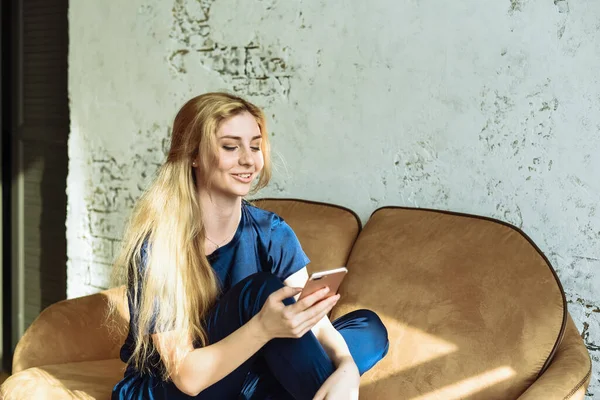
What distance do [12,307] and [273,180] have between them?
1959mm

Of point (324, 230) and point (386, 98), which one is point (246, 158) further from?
point (386, 98)

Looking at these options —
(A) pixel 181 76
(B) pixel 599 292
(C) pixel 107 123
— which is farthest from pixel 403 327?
(C) pixel 107 123

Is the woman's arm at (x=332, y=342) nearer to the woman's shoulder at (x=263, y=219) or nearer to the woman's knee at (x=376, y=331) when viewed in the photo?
the woman's knee at (x=376, y=331)

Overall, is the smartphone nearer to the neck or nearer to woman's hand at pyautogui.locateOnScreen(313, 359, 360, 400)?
woman's hand at pyautogui.locateOnScreen(313, 359, 360, 400)

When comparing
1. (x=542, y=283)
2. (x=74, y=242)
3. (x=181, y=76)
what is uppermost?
(x=181, y=76)

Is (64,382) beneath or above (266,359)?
beneath

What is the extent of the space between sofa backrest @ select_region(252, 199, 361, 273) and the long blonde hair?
658mm

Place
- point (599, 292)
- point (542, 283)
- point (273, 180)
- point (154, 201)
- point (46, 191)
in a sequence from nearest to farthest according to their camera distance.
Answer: point (154, 201), point (542, 283), point (599, 292), point (273, 180), point (46, 191)

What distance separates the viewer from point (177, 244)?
183cm

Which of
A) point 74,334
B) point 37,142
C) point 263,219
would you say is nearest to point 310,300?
point 263,219

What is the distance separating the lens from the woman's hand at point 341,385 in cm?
163

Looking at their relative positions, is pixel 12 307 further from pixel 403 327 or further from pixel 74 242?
pixel 403 327

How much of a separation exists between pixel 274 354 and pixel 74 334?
103cm

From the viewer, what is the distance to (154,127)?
335 centimetres
